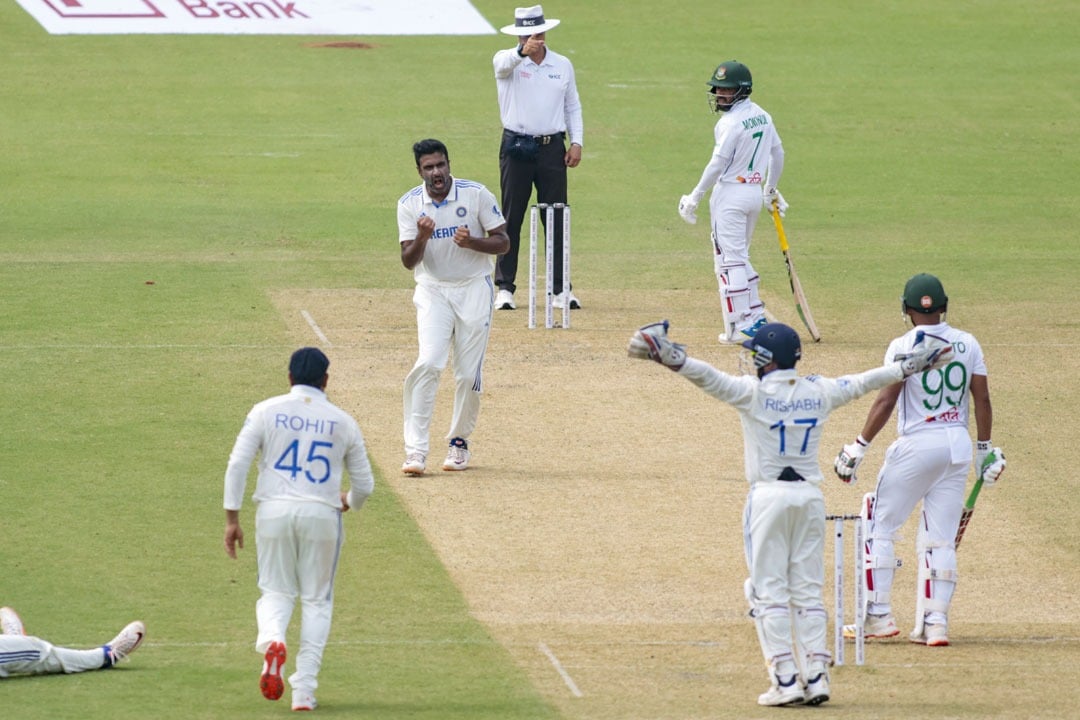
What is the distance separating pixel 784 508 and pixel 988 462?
6.45 feet

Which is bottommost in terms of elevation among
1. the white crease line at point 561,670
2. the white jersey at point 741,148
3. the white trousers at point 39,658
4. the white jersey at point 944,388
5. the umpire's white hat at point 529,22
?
the white crease line at point 561,670

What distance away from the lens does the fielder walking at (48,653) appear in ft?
29.7

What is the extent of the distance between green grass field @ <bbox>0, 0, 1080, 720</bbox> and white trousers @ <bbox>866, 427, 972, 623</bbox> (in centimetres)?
210

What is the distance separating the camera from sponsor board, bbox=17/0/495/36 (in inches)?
1161

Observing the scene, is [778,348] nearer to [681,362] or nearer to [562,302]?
Answer: [681,362]

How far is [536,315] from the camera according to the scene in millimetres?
17641

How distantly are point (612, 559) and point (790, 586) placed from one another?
2.49 m

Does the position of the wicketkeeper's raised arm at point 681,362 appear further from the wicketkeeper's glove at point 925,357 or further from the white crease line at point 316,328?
the white crease line at point 316,328

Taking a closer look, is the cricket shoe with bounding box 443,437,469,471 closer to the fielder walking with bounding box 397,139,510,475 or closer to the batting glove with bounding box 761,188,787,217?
the fielder walking with bounding box 397,139,510,475

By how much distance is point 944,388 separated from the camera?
1020 centimetres

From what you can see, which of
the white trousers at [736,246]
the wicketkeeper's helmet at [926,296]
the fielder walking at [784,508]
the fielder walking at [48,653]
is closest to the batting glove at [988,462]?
the wicketkeeper's helmet at [926,296]

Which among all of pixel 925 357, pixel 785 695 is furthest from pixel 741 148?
pixel 785 695

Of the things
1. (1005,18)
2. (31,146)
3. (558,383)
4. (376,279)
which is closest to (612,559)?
(558,383)

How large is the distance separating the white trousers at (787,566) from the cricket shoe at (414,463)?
423cm
